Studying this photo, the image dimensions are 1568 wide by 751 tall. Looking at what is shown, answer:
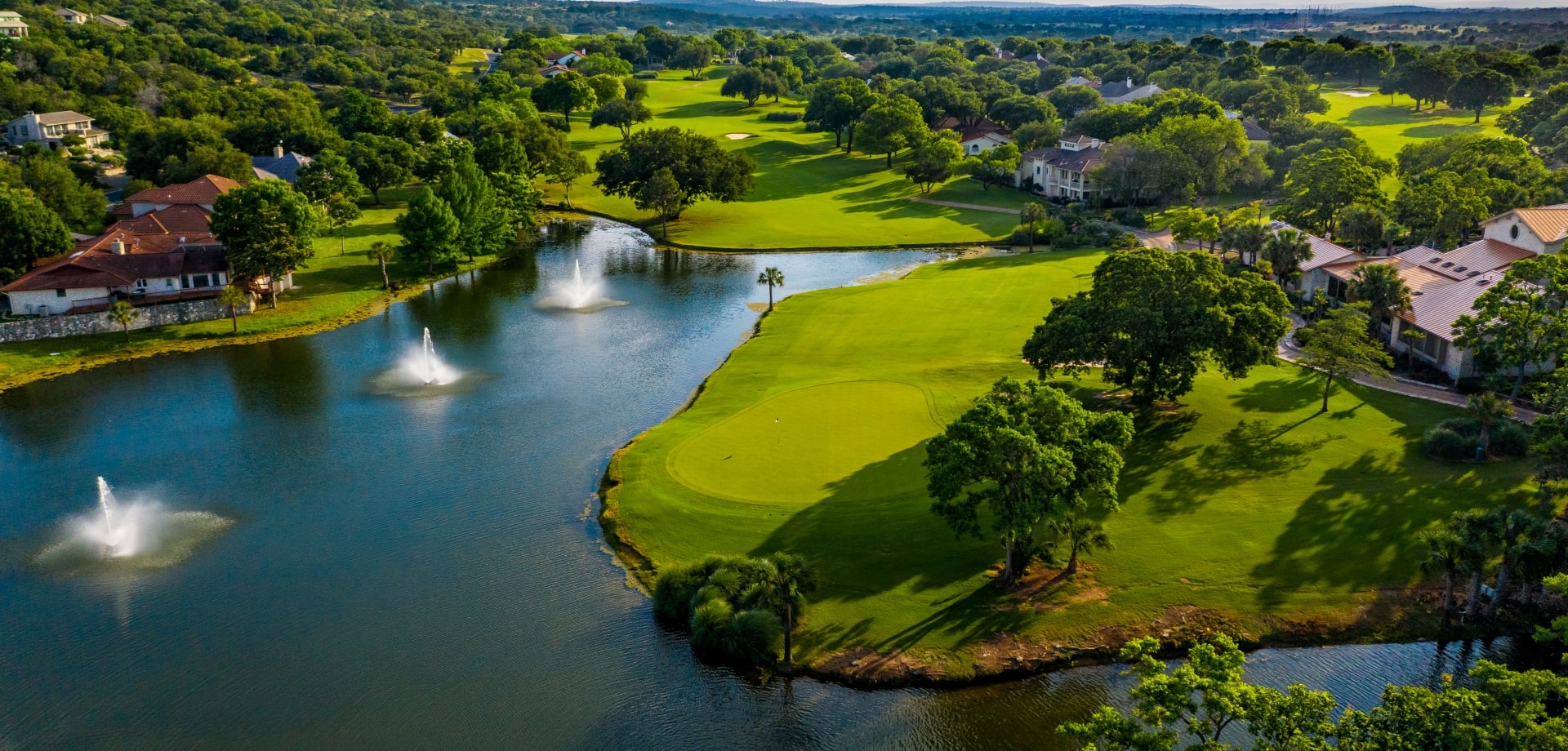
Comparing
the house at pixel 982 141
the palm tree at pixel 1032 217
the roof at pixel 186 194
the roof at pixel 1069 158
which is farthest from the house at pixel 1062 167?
the roof at pixel 186 194

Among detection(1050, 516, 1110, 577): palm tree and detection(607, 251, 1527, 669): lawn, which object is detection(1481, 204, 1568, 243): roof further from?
detection(1050, 516, 1110, 577): palm tree

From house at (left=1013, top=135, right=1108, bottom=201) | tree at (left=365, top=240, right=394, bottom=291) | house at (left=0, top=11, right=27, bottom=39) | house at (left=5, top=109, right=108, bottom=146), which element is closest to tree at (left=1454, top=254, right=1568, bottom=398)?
house at (left=1013, top=135, right=1108, bottom=201)

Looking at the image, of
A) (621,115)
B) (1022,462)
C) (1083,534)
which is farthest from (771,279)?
(621,115)

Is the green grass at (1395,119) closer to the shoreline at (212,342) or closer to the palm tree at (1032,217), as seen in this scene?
the palm tree at (1032,217)

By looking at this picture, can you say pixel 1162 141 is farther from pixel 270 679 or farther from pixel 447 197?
pixel 270 679

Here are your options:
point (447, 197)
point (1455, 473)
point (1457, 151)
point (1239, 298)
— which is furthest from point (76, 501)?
point (1457, 151)

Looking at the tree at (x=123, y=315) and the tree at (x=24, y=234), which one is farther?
the tree at (x=24, y=234)

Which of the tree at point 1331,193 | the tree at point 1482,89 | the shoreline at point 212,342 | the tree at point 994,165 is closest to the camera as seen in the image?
the shoreline at point 212,342
